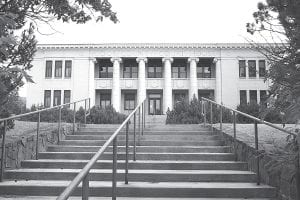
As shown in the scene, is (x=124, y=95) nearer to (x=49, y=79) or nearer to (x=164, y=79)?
(x=164, y=79)

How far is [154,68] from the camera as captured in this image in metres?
36.6

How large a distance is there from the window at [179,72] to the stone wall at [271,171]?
96.0ft

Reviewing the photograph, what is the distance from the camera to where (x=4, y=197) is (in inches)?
193

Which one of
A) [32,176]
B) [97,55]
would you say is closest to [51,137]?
[32,176]

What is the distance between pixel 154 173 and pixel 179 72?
31.2 metres

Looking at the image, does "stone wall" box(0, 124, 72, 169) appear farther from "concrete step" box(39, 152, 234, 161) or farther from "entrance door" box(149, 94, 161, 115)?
"entrance door" box(149, 94, 161, 115)

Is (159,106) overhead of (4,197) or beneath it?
overhead

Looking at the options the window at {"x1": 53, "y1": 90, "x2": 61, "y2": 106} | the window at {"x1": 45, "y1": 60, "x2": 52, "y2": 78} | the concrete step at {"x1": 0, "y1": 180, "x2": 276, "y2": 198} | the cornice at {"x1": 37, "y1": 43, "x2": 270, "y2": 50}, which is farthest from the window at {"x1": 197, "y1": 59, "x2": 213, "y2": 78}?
the concrete step at {"x1": 0, "y1": 180, "x2": 276, "y2": 198}

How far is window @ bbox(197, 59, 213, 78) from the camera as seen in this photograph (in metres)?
36.1

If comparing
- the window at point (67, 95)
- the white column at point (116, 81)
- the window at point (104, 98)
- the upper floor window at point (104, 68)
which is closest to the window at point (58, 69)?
the window at point (67, 95)

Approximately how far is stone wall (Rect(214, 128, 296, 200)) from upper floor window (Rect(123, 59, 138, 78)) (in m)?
29.6

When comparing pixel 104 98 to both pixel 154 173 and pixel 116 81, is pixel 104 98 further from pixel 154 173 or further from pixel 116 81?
pixel 154 173

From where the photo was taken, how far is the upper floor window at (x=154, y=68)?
36.4 m

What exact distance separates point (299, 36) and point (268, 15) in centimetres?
174
